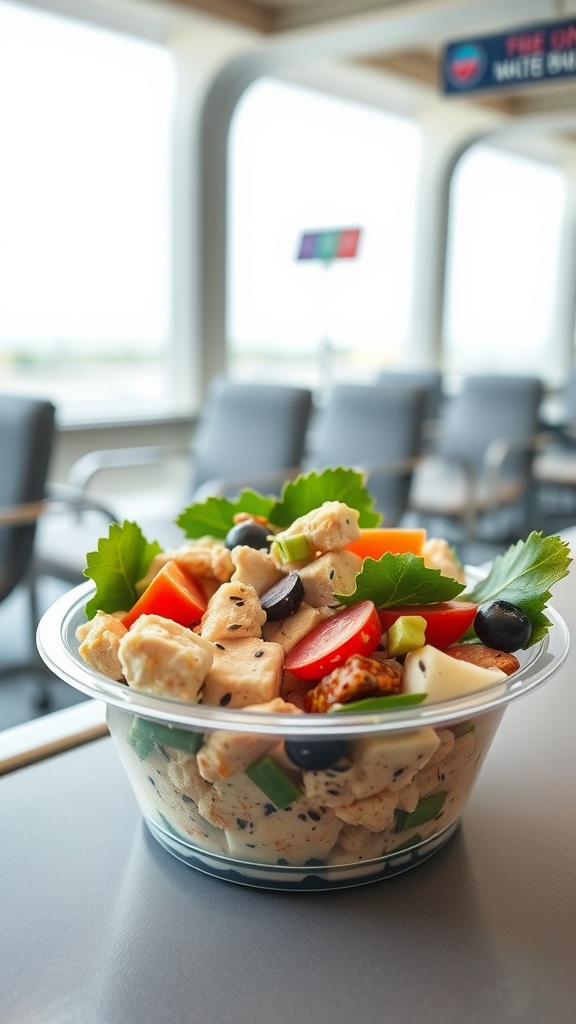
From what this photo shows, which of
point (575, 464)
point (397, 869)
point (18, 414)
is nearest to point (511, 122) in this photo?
point (575, 464)

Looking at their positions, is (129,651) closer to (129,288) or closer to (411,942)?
(411,942)

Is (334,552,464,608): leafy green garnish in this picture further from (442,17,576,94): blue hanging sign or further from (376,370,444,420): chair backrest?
(376,370,444,420): chair backrest

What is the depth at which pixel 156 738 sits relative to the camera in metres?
0.51

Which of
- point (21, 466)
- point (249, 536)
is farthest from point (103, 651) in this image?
point (21, 466)

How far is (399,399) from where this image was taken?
10.6ft

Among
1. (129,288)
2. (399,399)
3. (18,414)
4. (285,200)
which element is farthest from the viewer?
(285,200)

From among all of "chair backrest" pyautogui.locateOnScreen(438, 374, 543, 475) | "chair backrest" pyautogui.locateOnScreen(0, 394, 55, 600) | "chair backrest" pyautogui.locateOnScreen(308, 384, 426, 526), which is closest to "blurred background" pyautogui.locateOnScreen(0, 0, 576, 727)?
"chair backrest" pyautogui.locateOnScreen(438, 374, 543, 475)

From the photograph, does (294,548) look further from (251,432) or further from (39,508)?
(251,432)

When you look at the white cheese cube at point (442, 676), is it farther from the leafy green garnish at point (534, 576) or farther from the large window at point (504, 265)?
the large window at point (504, 265)

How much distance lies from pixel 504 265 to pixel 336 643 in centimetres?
829

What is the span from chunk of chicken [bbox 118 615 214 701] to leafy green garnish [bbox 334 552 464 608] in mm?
121

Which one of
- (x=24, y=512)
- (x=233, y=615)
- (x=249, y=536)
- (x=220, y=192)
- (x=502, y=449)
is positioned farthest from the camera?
(x=220, y=192)

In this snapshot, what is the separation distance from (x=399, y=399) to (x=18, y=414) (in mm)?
1406

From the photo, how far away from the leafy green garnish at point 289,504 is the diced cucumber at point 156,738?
0.84 ft
